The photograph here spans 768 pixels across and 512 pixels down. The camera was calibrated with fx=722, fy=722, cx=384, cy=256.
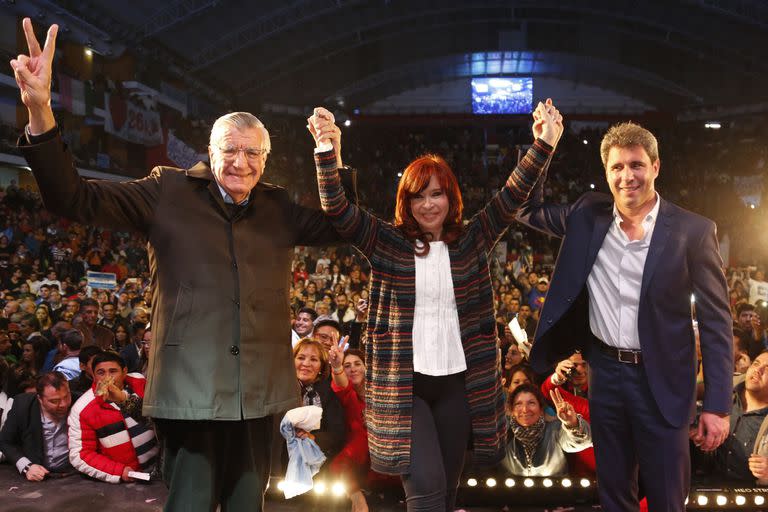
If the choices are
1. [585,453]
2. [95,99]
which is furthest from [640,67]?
[585,453]

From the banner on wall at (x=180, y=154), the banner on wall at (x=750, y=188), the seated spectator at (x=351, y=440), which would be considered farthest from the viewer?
the banner on wall at (x=750, y=188)

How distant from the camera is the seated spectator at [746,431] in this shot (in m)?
3.95

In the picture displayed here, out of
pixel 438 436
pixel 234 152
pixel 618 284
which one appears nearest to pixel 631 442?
pixel 618 284

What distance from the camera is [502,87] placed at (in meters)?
24.4

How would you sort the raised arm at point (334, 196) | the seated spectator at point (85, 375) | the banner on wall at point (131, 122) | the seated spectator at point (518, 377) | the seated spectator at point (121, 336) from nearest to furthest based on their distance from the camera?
the raised arm at point (334, 196) < the seated spectator at point (518, 377) < the seated spectator at point (85, 375) < the seated spectator at point (121, 336) < the banner on wall at point (131, 122)

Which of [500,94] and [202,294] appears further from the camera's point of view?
[500,94]

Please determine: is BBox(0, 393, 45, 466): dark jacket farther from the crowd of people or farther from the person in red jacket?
the person in red jacket

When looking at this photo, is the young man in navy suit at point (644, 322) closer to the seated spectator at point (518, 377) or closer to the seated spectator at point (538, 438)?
the seated spectator at point (538, 438)

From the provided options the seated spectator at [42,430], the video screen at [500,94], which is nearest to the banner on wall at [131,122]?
the video screen at [500,94]

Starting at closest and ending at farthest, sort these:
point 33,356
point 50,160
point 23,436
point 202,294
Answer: point 50,160, point 202,294, point 23,436, point 33,356

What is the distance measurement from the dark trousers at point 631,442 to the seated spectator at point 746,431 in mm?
1994

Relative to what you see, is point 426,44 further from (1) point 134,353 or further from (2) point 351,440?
(2) point 351,440

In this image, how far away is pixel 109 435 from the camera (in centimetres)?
423

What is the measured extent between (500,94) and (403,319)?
23117 millimetres
